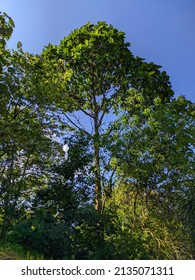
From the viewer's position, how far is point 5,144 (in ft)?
33.5

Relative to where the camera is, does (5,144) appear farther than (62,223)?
Yes

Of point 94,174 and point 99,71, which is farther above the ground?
point 99,71

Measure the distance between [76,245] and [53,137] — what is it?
13.0 feet

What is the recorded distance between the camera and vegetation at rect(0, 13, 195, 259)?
8.62 meters

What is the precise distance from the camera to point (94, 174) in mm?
10398

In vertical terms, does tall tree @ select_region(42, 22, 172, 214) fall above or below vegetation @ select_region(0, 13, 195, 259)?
above

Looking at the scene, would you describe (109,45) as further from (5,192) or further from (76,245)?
(76,245)

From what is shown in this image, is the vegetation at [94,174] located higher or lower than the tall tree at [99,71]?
lower

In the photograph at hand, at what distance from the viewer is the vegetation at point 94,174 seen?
8625 mm

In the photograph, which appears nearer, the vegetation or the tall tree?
the vegetation

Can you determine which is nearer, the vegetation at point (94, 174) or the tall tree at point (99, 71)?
the vegetation at point (94, 174)
